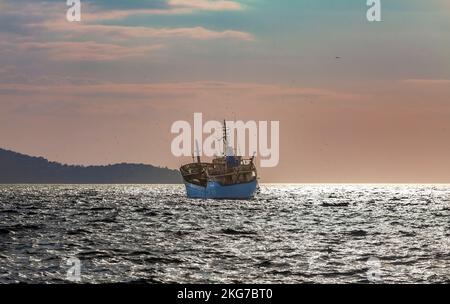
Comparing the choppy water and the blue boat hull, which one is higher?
the choppy water

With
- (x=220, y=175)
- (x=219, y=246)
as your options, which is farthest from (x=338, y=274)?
(x=220, y=175)

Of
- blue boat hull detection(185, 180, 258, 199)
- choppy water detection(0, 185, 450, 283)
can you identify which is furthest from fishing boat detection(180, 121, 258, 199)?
choppy water detection(0, 185, 450, 283)

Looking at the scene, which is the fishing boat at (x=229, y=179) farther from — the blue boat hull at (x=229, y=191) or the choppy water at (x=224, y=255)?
the choppy water at (x=224, y=255)

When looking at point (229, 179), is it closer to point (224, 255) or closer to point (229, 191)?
point (229, 191)

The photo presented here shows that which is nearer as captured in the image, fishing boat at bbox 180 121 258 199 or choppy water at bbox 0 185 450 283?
choppy water at bbox 0 185 450 283

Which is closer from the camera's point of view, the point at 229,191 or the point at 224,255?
the point at 224,255

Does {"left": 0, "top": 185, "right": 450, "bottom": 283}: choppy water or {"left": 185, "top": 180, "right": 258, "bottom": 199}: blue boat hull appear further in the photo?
{"left": 185, "top": 180, "right": 258, "bottom": 199}: blue boat hull

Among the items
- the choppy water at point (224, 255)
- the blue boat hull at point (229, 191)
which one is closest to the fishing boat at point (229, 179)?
the blue boat hull at point (229, 191)

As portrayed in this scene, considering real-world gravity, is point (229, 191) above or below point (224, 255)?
below

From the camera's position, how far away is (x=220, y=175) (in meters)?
143

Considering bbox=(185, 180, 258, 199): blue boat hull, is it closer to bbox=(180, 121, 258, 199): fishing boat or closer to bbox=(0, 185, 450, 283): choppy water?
bbox=(180, 121, 258, 199): fishing boat

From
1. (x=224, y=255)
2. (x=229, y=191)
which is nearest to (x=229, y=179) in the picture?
(x=229, y=191)
